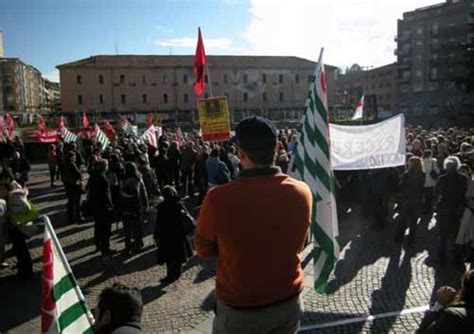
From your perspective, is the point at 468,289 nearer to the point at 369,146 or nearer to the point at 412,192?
the point at 369,146

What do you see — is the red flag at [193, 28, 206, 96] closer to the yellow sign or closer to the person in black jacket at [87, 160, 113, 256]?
the yellow sign

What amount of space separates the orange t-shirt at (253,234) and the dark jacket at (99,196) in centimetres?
675

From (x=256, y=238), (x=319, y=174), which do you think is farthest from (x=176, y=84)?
(x=256, y=238)

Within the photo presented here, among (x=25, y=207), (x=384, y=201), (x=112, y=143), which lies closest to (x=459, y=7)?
(x=112, y=143)

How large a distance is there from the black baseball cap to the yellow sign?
963cm

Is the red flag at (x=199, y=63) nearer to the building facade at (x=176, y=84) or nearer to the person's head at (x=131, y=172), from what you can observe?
the person's head at (x=131, y=172)

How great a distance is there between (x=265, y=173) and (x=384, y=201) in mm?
8580

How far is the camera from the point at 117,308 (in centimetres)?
277

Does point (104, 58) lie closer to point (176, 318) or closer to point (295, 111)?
point (295, 111)

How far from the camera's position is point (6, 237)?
24.4 ft

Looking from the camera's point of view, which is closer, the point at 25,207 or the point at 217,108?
the point at 25,207

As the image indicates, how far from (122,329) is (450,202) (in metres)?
6.40

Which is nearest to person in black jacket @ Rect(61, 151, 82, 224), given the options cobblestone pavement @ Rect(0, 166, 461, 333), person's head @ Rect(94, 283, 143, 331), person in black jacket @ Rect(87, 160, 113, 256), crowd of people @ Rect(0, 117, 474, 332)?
crowd of people @ Rect(0, 117, 474, 332)

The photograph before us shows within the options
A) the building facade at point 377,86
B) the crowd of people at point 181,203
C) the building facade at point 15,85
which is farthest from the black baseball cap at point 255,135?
the building facade at point 15,85
